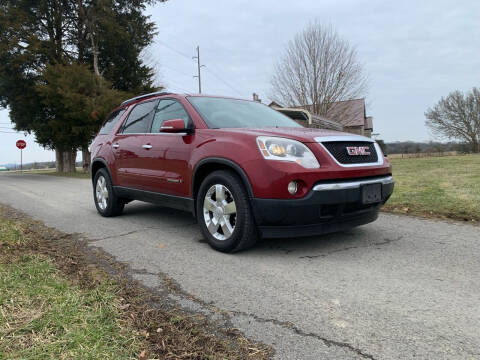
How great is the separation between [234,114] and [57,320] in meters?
2.90

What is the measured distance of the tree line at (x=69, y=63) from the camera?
17906 millimetres

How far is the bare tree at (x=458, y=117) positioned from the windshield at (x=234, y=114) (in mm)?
42897

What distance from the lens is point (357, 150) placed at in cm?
344

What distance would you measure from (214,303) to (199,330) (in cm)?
40

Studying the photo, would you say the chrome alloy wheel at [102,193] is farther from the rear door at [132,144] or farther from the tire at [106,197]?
the rear door at [132,144]

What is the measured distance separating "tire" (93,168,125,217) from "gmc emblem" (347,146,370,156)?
361 centimetres

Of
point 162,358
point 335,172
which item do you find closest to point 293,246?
point 335,172

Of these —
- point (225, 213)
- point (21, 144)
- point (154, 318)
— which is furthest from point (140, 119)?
point (21, 144)

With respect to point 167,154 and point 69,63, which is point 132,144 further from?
point 69,63

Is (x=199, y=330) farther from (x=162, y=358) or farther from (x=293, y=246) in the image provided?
(x=293, y=246)

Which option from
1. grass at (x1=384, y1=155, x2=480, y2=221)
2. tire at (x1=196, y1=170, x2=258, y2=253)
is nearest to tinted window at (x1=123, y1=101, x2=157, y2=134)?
tire at (x1=196, y1=170, x2=258, y2=253)

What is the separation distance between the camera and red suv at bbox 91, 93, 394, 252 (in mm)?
3059

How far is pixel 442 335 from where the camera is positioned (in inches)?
74.7

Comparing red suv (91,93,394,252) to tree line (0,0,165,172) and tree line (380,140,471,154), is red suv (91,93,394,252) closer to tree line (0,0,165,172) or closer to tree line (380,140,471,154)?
tree line (0,0,165,172)
